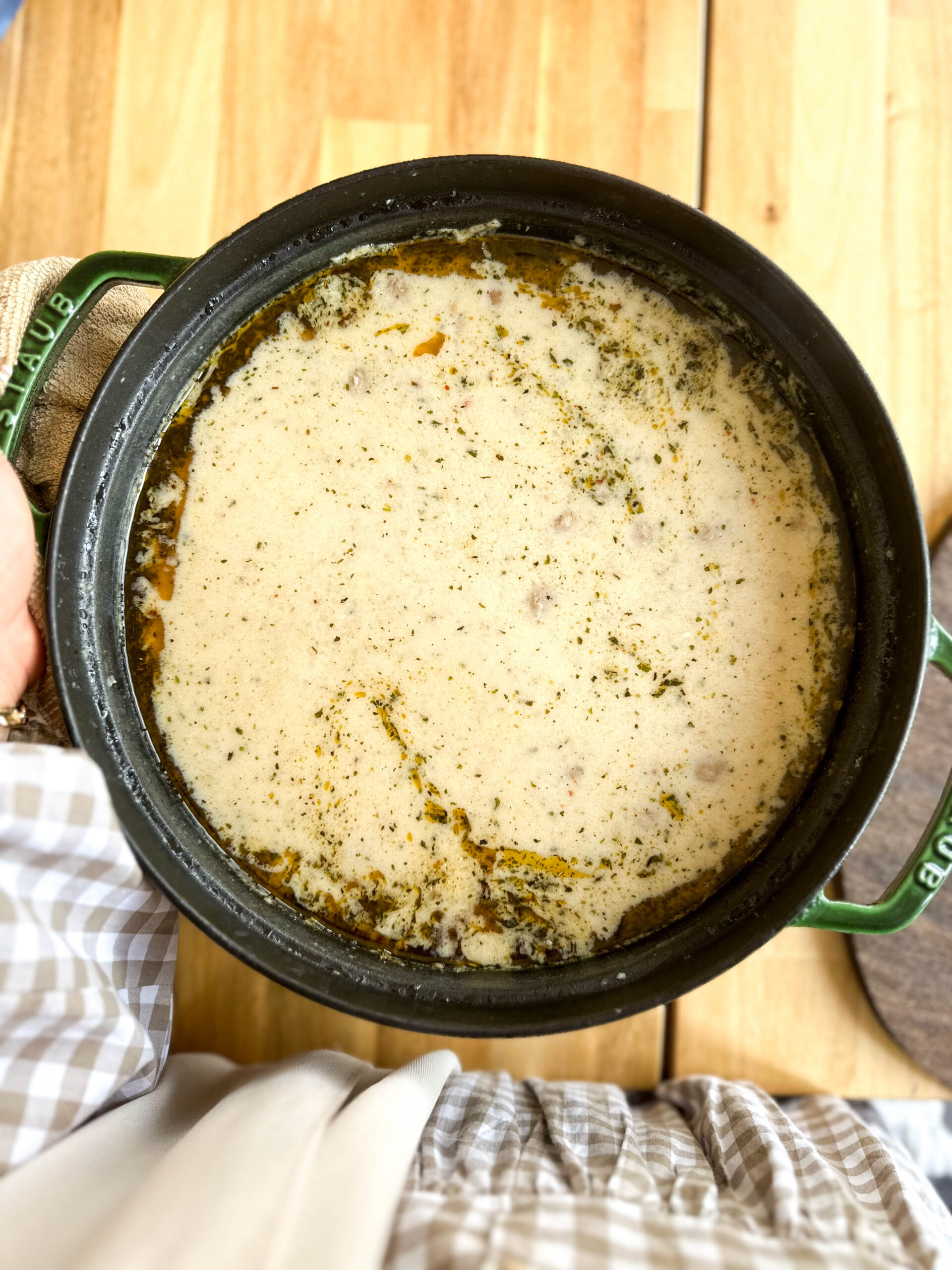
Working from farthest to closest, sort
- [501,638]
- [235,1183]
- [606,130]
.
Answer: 1. [606,130]
2. [501,638]
3. [235,1183]

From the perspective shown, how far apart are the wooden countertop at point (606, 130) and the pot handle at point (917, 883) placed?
0.22m

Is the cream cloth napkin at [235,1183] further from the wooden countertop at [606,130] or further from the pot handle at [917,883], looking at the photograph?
the pot handle at [917,883]

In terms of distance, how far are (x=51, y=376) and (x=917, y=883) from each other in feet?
2.56

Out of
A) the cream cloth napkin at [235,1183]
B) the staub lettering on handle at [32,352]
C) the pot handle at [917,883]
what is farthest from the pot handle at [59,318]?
the pot handle at [917,883]

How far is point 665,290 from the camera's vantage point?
698 mm

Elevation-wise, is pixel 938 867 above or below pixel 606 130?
below

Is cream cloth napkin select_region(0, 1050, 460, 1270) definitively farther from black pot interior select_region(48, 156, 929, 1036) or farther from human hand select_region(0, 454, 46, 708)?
human hand select_region(0, 454, 46, 708)

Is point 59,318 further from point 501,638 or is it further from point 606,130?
point 606,130

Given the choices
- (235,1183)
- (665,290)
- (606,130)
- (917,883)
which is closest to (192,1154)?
(235,1183)

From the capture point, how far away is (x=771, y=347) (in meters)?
0.68

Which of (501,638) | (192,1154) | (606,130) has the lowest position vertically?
(192,1154)

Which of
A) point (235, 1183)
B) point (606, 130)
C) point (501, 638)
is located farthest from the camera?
point (606, 130)

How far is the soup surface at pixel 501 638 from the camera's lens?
673 mm

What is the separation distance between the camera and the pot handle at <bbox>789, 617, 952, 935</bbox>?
611 millimetres
